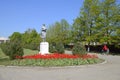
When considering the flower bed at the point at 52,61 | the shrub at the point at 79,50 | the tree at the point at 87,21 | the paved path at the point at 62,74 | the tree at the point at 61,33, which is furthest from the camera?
the tree at the point at 61,33

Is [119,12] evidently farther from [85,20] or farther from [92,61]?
[92,61]

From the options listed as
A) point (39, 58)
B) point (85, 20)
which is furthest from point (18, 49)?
point (85, 20)

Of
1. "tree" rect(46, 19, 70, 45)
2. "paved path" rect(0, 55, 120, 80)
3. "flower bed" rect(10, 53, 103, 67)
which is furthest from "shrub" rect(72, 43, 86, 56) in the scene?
"tree" rect(46, 19, 70, 45)

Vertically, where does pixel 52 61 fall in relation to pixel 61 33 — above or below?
below

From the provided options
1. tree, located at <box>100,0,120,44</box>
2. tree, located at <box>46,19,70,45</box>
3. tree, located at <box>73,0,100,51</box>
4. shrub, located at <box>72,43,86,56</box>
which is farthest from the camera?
tree, located at <box>46,19,70,45</box>

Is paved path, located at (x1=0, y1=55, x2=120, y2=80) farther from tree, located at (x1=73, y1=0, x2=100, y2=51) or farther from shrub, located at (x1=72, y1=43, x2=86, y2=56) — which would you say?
tree, located at (x1=73, y1=0, x2=100, y2=51)

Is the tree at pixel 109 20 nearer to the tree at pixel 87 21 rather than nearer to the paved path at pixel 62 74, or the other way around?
the tree at pixel 87 21

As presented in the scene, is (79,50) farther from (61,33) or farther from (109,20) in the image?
(61,33)

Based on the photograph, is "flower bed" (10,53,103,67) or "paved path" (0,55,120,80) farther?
"flower bed" (10,53,103,67)

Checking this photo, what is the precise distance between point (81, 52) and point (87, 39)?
73.4 feet

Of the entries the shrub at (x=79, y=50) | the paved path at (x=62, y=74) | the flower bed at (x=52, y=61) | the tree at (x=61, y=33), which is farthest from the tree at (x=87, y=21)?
the paved path at (x=62, y=74)

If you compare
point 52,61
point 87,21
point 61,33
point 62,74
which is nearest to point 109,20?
point 87,21

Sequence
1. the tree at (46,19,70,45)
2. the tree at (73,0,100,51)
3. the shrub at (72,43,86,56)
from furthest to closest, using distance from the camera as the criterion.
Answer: the tree at (46,19,70,45), the tree at (73,0,100,51), the shrub at (72,43,86,56)

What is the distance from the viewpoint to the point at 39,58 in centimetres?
2061
